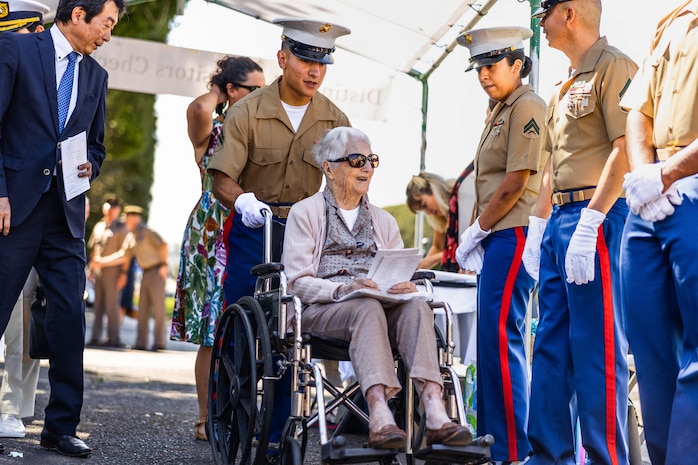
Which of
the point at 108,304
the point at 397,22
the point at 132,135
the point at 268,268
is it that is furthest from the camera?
the point at 132,135

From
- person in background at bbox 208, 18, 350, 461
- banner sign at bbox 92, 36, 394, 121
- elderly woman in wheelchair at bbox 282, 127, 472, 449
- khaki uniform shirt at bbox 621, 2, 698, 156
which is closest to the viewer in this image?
khaki uniform shirt at bbox 621, 2, 698, 156

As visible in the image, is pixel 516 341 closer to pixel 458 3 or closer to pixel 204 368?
pixel 204 368

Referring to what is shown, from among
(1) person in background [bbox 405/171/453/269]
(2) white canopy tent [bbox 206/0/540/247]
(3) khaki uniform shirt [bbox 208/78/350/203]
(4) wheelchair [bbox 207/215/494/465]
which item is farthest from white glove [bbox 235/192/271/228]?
(1) person in background [bbox 405/171/453/269]

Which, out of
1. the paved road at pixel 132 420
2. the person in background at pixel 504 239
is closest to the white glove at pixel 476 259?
the person in background at pixel 504 239

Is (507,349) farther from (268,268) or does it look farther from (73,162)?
(73,162)

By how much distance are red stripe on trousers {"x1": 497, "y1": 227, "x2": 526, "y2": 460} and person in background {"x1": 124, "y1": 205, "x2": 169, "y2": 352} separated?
9.43m

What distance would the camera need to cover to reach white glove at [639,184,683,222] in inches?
127

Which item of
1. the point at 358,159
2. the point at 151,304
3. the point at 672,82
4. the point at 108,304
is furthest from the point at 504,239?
the point at 108,304

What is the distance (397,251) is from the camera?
426 centimetres

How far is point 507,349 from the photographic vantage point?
4902mm

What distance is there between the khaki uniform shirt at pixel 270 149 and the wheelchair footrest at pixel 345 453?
1.84 meters

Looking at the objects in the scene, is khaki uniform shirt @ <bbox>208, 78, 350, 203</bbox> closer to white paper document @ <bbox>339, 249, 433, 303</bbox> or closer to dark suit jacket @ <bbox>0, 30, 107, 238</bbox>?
dark suit jacket @ <bbox>0, 30, 107, 238</bbox>

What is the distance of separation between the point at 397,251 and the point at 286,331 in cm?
57

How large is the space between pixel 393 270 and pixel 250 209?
0.94m
